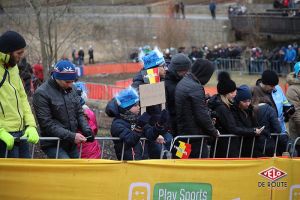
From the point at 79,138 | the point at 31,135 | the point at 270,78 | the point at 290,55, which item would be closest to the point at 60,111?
the point at 79,138

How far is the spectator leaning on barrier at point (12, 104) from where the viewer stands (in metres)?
7.05

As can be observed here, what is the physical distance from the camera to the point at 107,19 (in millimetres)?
56000

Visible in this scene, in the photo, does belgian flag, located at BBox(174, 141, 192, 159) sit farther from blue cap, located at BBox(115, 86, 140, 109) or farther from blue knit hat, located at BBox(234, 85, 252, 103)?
blue knit hat, located at BBox(234, 85, 252, 103)

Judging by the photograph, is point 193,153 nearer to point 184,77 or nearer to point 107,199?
point 184,77

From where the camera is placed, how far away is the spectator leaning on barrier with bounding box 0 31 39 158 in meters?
7.05

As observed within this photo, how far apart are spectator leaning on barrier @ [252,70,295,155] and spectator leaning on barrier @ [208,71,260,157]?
0.90 m

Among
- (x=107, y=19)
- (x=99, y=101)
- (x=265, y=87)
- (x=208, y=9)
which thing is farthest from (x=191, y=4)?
(x=265, y=87)

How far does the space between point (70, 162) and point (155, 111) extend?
53.6 inches

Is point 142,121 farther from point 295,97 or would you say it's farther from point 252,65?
point 252,65

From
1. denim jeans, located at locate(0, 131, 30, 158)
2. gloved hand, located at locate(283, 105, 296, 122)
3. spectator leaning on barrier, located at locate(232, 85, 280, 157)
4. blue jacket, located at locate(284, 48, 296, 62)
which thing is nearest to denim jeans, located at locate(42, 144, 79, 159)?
denim jeans, located at locate(0, 131, 30, 158)

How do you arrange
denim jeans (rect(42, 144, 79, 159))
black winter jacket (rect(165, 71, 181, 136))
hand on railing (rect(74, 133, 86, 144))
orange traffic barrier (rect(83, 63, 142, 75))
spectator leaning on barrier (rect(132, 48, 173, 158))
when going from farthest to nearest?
orange traffic barrier (rect(83, 63, 142, 75))
black winter jacket (rect(165, 71, 181, 136))
spectator leaning on barrier (rect(132, 48, 173, 158))
denim jeans (rect(42, 144, 79, 159))
hand on railing (rect(74, 133, 86, 144))

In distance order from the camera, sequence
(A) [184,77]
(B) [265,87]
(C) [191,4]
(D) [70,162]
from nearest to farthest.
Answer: (D) [70,162]
(A) [184,77]
(B) [265,87]
(C) [191,4]

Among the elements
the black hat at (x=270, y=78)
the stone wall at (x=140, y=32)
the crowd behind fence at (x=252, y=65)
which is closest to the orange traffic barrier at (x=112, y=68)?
the stone wall at (x=140, y=32)

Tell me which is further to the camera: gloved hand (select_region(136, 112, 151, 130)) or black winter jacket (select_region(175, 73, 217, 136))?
black winter jacket (select_region(175, 73, 217, 136))
